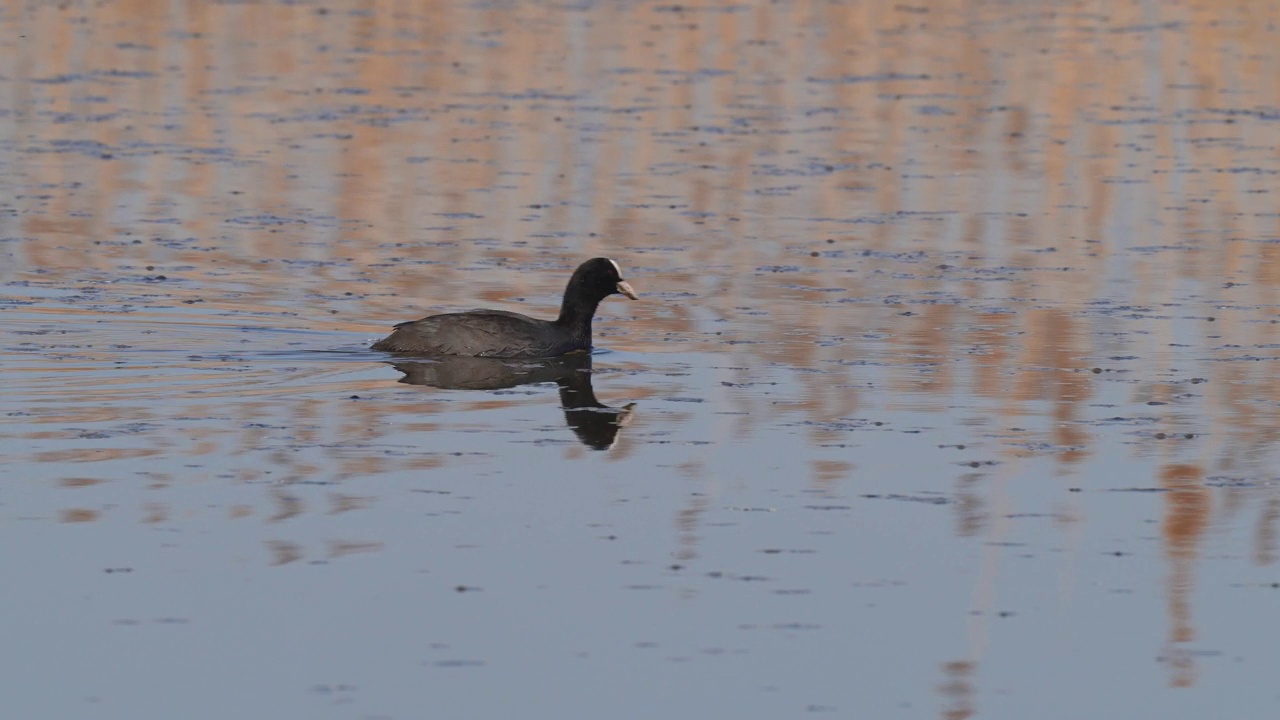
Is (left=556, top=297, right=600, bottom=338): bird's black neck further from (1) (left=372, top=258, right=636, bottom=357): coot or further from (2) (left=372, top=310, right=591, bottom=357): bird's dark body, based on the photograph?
(2) (left=372, top=310, right=591, bottom=357): bird's dark body

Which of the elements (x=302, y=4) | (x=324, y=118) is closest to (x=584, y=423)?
(x=324, y=118)

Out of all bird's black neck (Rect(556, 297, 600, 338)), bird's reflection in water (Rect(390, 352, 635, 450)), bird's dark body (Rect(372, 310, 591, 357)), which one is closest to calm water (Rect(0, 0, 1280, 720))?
bird's reflection in water (Rect(390, 352, 635, 450))

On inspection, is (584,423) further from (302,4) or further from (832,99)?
(302,4)

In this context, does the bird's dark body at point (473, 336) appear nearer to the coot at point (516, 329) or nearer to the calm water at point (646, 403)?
the coot at point (516, 329)

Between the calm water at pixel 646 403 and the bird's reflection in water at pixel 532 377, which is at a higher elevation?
the calm water at pixel 646 403

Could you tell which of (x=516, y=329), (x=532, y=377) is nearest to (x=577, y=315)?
(x=516, y=329)

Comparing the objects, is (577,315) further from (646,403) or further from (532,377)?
(646,403)

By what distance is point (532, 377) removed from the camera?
14.3 meters

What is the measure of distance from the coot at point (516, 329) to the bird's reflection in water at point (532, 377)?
0.24ft

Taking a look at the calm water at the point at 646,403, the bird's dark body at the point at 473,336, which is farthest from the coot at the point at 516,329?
the calm water at the point at 646,403

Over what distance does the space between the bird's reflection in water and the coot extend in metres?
0.07

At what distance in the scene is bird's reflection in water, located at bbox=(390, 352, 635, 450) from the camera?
499 inches

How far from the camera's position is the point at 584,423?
1242 cm

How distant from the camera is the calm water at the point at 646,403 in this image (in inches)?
318
